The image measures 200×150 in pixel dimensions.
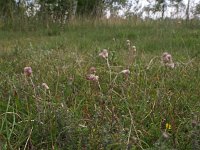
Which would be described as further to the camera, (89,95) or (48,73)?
(48,73)

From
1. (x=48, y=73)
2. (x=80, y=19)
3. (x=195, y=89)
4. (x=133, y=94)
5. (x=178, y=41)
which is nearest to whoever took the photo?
(x=133, y=94)

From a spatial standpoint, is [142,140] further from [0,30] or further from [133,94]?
[0,30]

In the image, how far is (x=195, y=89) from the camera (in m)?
2.40

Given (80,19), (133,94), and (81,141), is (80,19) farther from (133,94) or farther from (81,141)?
(81,141)

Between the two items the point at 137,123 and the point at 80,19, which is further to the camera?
the point at 80,19

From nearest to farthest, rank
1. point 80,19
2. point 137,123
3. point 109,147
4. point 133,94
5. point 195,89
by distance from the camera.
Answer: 1. point 109,147
2. point 137,123
3. point 133,94
4. point 195,89
5. point 80,19

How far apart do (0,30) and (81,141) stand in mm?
8919

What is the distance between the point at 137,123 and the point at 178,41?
4312 millimetres

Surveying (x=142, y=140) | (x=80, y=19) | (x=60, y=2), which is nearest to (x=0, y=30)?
(x=80, y=19)

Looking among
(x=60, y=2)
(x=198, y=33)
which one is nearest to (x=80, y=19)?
(x=60, y=2)

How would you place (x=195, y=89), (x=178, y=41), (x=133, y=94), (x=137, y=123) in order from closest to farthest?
(x=137, y=123), (x=133, y=94), (x=195, y=89), (x=178, y=41)

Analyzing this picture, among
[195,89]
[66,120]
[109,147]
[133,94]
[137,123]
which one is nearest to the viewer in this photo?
[109,147]

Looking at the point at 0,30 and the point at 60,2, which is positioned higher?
the point at 60,2

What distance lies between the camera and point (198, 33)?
6.66 metres
